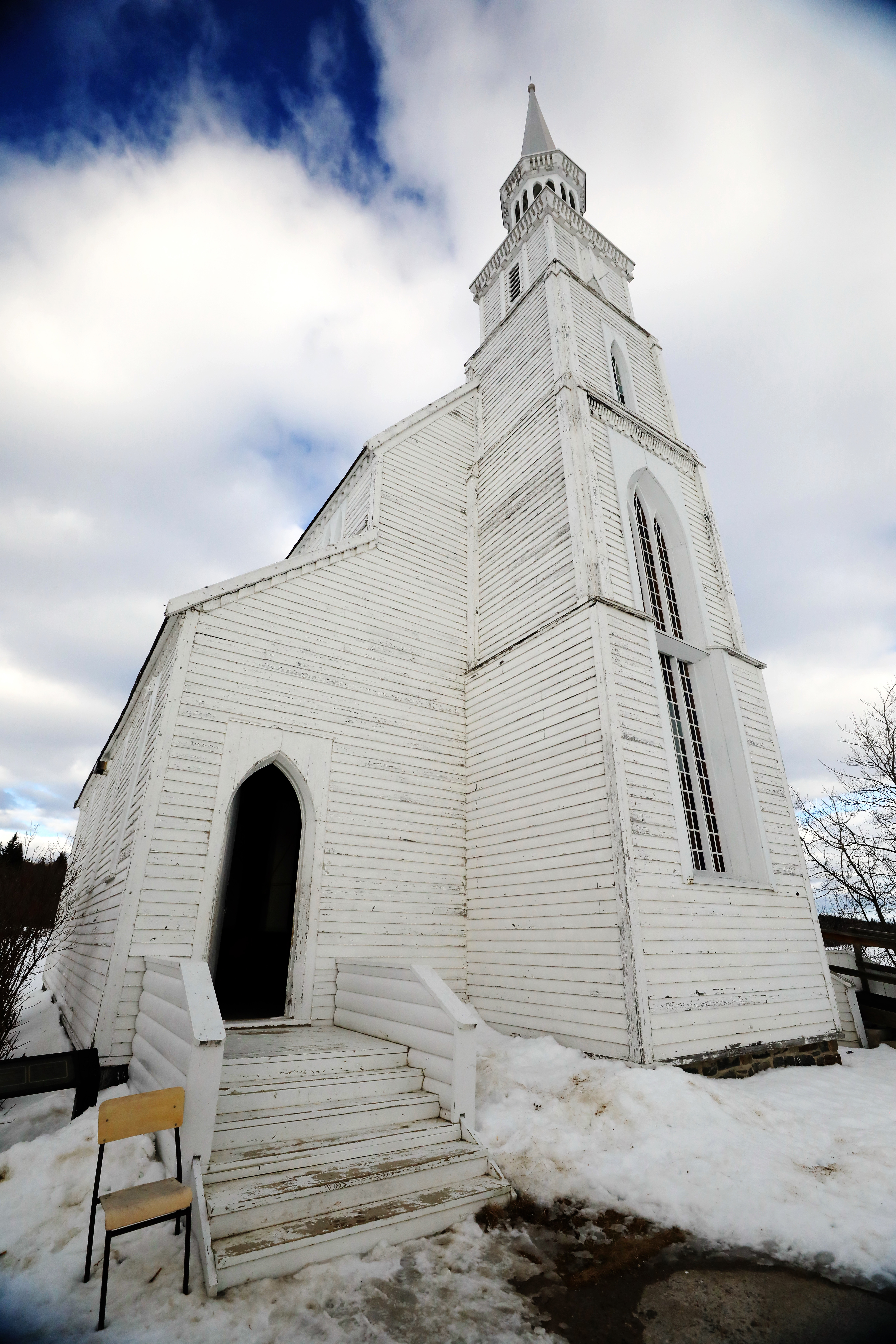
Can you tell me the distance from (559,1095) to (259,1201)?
340 centimetres

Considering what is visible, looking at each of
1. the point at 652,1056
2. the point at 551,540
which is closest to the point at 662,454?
the point at 551,540

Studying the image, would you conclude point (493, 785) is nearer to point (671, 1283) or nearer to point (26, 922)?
point (671, 1283)

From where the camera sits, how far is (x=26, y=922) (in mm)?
11141

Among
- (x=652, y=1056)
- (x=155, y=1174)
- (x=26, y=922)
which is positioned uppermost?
(x=26, y=922)

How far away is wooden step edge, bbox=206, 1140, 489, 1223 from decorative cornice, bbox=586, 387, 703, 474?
448 inches

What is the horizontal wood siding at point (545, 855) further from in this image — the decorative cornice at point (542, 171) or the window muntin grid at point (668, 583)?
the decorative cornice at point (542, 171)

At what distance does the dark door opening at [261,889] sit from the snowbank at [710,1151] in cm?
651

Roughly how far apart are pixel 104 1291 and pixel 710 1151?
4.64 meters

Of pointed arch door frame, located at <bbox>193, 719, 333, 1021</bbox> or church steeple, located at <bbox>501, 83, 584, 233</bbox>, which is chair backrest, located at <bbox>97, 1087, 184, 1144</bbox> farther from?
church steeple, located at <bbox>501, 83, 584, 233</bbox>

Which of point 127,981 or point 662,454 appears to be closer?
point 127,981

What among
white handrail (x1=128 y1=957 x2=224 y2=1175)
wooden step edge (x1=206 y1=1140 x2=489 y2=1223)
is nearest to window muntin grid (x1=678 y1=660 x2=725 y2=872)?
wooden step edge (x1=206 y1=1140 x2=489 y2=1223)

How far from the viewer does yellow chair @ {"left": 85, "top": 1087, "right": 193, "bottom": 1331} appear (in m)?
3.41

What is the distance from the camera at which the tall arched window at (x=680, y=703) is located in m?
9.62

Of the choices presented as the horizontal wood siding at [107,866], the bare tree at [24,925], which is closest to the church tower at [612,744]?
the horizontal wood siding at [107,866]
